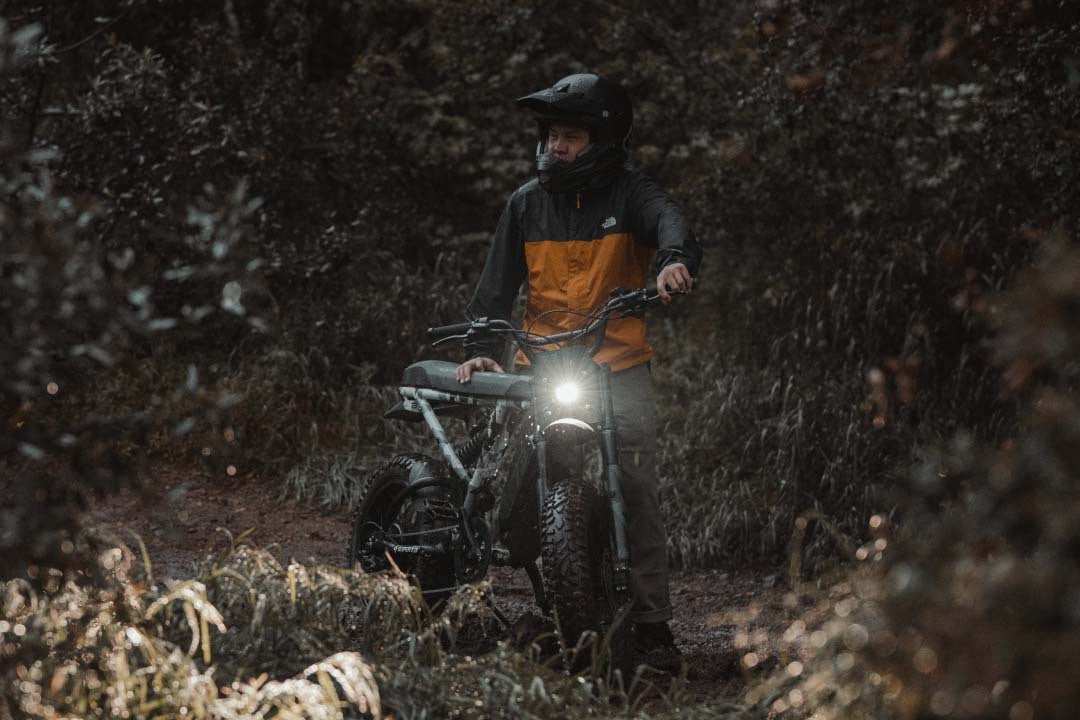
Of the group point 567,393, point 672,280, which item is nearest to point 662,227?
point 672,280

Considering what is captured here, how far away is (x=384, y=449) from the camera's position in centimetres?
848

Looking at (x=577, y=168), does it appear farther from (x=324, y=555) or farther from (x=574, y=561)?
(x=324, y=555)

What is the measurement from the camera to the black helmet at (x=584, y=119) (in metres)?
4.86

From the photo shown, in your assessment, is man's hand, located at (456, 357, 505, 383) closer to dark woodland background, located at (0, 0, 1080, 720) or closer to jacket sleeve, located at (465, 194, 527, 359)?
jacket sleeve, located at (465, 194, 527, 359)

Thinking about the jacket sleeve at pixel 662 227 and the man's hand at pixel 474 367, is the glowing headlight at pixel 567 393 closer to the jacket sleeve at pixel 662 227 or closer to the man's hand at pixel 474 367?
the man's hand at pixel 474 367

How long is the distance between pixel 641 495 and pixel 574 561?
2.89ft

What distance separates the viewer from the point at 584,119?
16.1 feet

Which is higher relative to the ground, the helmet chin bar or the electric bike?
the helmet chin bar

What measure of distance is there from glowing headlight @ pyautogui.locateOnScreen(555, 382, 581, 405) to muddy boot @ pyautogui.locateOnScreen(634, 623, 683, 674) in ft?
3.38

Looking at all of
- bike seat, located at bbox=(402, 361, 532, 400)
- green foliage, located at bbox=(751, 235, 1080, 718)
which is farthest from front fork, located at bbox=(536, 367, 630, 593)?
green foliage, located at bbox=(751, 235, 1080, 718)

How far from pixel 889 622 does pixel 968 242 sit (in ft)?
22.0

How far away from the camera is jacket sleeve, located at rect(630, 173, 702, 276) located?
460 centimetres

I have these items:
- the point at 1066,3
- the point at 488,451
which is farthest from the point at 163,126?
the point at 1066,3

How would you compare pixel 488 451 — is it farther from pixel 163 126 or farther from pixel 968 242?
pixel 163 126
